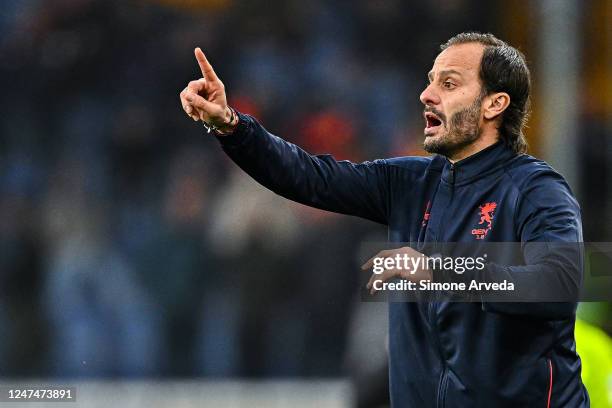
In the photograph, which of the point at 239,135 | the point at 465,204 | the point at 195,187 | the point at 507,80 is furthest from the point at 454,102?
the point at 195,187

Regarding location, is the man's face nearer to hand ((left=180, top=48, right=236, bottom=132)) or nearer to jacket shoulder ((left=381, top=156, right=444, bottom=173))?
jacket shoulder ((left=381, top=156, right=444, bottom=173))

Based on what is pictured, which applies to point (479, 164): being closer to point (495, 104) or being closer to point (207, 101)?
point (495, 104)

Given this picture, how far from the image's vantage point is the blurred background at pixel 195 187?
5.34m

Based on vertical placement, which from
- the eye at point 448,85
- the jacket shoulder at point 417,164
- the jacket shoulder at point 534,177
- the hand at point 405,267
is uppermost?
the eye at point 448,85

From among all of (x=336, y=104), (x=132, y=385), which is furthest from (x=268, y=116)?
(x=132, y=385)

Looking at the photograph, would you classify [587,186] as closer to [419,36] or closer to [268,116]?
[419,36]

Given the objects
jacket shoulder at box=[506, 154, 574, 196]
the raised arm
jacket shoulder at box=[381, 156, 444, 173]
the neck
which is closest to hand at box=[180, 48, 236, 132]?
the raised arm

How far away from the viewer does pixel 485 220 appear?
2695 mm

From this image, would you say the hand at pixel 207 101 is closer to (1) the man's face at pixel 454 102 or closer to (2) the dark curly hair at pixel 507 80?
(1) the man's face at pixel 454 102

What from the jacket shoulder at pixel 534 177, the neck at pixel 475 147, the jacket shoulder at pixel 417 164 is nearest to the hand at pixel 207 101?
the jacket shoulder at pixel 417 164

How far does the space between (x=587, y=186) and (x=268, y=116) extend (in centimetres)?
179

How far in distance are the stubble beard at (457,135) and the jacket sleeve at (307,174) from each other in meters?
0.24

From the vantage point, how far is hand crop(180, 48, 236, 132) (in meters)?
2.77

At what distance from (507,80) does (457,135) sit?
9.5 inches
